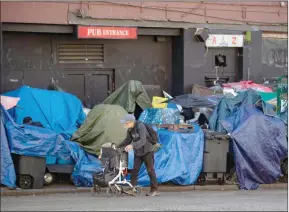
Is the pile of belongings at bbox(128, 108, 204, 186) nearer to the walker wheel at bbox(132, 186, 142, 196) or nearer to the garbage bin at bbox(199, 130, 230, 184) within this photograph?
the garbage bin at bbox(199, 130, 230, 184)

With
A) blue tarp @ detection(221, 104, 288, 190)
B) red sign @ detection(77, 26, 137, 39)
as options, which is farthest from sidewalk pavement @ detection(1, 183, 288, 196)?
red sign @ detection(77, 26, 137, 39)

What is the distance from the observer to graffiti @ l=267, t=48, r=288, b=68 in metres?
20.8

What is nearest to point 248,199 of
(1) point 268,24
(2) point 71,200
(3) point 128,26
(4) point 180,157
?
(4) point 180,157

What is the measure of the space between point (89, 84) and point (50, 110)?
329cm

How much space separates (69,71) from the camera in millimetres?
19016

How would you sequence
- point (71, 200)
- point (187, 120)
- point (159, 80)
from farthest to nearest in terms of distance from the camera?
1. point (159, 80)
2. point (187, 120)
3. point (71, 200)

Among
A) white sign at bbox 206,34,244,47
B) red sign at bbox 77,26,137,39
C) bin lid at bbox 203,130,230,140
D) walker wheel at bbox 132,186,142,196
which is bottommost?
walker wheel at bbox 132,186,142,196

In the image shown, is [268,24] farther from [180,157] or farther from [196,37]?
[180,157]

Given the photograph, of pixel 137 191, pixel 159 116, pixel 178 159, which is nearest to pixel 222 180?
pixel 178 159

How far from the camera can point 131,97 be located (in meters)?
17.6

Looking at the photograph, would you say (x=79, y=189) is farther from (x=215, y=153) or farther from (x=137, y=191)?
(x=215, y=153)

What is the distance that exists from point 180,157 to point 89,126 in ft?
7.55

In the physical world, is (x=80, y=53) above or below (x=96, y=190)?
above

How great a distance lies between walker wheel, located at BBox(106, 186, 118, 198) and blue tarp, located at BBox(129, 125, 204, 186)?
1.52 metres
